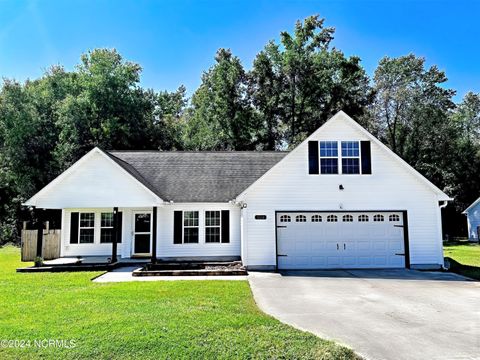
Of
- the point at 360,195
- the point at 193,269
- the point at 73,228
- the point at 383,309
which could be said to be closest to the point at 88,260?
the point at 73,228

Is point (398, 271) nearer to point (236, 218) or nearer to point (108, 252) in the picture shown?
point (236, 218)

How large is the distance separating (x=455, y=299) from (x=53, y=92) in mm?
36772

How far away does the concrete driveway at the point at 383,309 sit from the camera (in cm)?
623

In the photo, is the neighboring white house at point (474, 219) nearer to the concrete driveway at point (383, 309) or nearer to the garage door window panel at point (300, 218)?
the concrete driveway at point (383, 309)

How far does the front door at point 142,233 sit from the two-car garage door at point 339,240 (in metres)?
6.41

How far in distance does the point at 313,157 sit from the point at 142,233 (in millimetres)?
8814

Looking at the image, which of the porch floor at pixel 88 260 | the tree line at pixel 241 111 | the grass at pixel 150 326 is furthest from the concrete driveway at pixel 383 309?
the tree line at pixel 241 111

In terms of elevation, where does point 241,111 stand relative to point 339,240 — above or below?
above

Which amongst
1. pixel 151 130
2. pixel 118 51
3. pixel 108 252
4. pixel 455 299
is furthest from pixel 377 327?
pixel 118 51

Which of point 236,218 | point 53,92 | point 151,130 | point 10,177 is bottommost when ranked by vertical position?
point 236,218

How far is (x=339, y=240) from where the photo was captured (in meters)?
15.5

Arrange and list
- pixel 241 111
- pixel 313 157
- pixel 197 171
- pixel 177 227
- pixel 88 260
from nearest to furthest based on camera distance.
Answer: pixel 313 157
pixel 88 260
pixel 177 227
pixel 197 171
pixel 241 111

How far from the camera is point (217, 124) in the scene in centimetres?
3753

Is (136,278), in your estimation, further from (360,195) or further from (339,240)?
(360,195)
